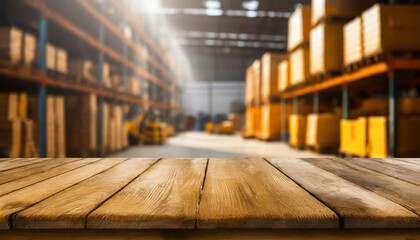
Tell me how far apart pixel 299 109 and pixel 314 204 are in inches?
326

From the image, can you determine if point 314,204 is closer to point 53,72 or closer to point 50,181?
point 50,181

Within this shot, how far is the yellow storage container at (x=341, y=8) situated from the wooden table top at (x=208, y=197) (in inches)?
212

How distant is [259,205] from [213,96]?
24.4 meters

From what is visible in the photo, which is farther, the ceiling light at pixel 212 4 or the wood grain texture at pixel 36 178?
the ceiling light at pixel 212 4

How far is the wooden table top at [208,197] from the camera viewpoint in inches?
26.5

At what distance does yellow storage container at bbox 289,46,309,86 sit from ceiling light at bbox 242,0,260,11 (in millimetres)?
8975

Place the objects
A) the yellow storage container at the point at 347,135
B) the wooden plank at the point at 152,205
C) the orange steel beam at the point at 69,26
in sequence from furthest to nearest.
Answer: the yellow storage container at the point at 347,135, the orange steel beam at the point at 69,26, the wooden plank at the point at 152,205

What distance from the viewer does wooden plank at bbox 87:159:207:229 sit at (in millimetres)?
668

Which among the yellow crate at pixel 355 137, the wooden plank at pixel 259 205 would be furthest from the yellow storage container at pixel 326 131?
the wooden plank at pixel 259 205

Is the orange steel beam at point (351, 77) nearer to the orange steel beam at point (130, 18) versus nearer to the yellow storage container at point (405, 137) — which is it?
the yellow storage container at point (405, 137)

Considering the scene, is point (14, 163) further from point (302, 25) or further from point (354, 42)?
point (302, 25)

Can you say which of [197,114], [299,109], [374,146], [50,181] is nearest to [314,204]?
[50,181]

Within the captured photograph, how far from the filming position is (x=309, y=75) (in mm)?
6895

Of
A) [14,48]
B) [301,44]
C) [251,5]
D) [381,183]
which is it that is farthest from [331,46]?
[251,5]
